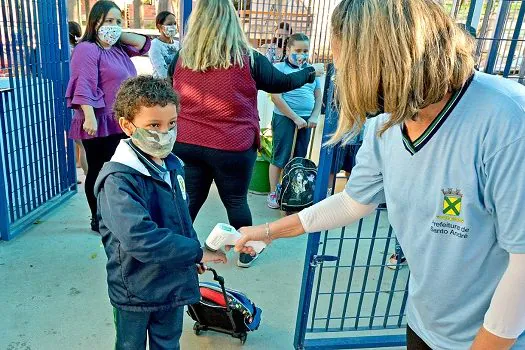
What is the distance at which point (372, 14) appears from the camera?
963mm

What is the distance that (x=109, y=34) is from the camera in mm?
3084

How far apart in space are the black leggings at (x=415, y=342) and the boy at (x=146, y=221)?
0.79 metres

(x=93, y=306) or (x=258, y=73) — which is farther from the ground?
(x=258, y=73)

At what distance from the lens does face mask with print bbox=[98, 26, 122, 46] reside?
306 cm

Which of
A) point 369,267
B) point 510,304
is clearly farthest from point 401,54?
point 369,267

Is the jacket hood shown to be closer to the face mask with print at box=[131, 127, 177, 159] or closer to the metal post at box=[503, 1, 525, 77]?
the face mask with print at box=[131, 127, 177, 159]

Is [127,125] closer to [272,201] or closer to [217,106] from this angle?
[217,106]

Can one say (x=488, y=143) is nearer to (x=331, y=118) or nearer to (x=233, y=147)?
(x=331, y=118)

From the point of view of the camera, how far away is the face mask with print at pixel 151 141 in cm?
173

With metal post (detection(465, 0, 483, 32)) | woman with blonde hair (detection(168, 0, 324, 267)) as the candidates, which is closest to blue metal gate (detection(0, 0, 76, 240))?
woman with blonde hair (detection(168, 0, 324, 267))

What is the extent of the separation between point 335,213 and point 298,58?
282 centimetres

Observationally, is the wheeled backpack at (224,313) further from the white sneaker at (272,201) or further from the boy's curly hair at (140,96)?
the white sneaker at (272,201)

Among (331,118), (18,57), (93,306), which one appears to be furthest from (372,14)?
(18,57)

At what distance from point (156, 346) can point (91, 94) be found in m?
1.84
